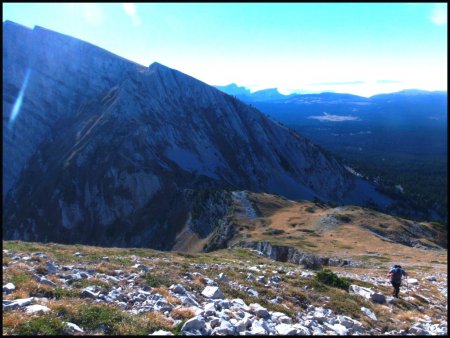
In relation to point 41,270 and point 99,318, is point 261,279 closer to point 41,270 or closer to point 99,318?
point 99,318

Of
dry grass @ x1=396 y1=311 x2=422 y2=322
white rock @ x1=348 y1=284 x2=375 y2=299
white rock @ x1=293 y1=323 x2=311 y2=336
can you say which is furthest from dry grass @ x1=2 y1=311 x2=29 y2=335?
white rock @ x1=348 y1=284 x2=375 y2=299

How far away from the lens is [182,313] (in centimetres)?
1366

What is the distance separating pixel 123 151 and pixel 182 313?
11644 centimetres

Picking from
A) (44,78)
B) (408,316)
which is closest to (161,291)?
(408,316)

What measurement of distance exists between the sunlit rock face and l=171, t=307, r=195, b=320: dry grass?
73681 millimetres

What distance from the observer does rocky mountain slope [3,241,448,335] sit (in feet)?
40.2

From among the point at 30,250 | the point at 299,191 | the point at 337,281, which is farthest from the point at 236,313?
the point at 299,191

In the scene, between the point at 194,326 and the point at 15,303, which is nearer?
the point at 194,326

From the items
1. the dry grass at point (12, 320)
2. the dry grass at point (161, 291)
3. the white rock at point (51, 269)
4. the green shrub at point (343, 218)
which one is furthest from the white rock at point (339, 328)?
the green shrub at point (343, 218)

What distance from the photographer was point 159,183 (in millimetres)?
115188

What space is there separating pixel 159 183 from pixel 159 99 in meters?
50.5

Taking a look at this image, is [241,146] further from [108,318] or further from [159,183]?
[108,318]

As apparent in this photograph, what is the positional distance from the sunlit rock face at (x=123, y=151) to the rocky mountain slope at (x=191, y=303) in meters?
67.1

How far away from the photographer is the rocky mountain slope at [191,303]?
12258mm
